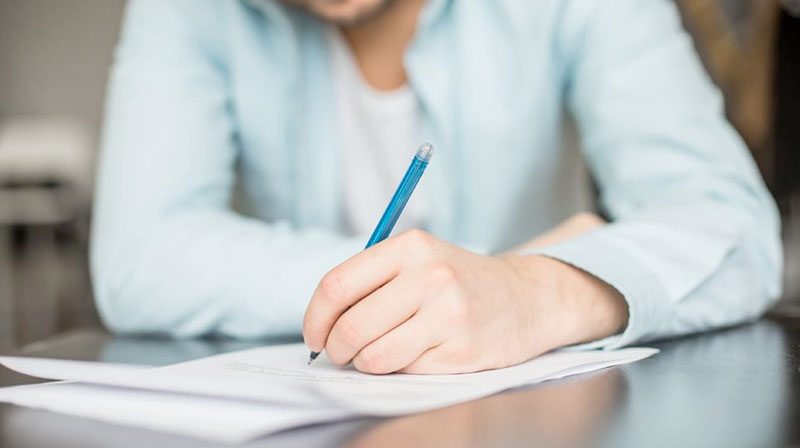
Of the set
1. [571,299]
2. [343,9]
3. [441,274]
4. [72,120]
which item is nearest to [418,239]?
[441,274]

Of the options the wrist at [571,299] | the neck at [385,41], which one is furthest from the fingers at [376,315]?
the neck at [385,41]

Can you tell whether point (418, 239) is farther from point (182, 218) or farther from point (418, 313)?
point (182, 218)

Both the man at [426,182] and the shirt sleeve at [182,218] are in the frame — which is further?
the shirt sleeve at [182,218]

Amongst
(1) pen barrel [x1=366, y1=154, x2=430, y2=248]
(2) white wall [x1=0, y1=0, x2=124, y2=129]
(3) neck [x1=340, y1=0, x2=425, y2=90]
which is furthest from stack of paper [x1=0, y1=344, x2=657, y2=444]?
(2) white wall [x1=0, y1=0, x2=124, y2=129]

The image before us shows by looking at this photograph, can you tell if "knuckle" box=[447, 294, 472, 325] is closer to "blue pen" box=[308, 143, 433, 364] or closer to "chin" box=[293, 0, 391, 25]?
"blue pen" box=[308, 143, 433, 364]

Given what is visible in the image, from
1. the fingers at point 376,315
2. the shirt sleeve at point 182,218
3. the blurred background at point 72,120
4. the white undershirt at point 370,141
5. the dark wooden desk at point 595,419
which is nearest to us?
the dark wooden desk at point 595,419

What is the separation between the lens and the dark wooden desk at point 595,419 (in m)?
0.37

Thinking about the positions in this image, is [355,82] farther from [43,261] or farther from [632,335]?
[43,261]

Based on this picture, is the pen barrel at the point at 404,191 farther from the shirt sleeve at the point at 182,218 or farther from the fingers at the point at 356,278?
the shirt sleeve at the point at 182,218

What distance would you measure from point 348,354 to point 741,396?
0.23 metres

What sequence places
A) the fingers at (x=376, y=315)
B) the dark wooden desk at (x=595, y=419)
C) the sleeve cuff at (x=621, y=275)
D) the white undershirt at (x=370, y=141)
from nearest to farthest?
the dark wooden desk at (x=595, y=419), the fingers at (x=376, y=315), the sleeve cuff at (x=621, y=275), the white undershirt at (x=370, y=141)

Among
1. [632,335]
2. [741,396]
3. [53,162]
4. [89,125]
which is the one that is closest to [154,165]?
[632,335]

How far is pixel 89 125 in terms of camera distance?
489cm

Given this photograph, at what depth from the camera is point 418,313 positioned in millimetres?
537
